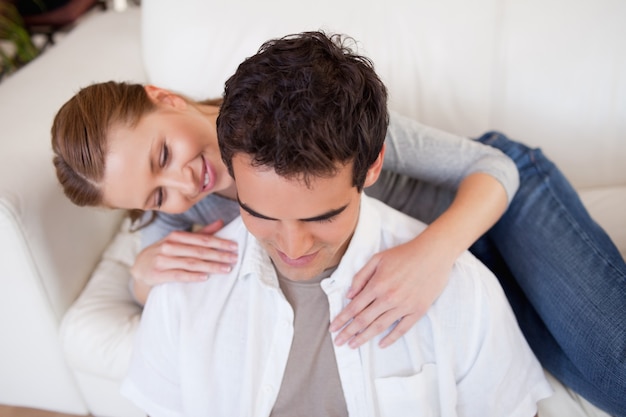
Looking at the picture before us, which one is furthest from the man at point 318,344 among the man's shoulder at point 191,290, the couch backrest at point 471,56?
the couch backrest at point 471,56

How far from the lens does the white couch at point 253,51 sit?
4.08 ft

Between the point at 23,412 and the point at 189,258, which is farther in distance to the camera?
the point at 23,412

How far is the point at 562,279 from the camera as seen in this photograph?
110 centimetres

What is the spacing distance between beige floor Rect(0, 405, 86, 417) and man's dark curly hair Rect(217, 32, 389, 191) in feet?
3.60

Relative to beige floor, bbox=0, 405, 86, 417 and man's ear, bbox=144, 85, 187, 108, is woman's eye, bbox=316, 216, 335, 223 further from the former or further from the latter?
beige floor, bbox=0, 405, 86, 417

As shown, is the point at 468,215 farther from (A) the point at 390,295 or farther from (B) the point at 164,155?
(B) the point at 164,155

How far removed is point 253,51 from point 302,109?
0.82 m

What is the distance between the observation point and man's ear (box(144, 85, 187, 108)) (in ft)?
3.76

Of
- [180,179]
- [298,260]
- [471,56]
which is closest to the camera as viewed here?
[298,260]

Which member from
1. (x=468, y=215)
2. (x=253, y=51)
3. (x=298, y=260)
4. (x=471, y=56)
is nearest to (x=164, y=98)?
(x=253, y=51)

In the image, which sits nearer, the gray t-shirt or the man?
the man

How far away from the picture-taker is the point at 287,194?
0.73 meters

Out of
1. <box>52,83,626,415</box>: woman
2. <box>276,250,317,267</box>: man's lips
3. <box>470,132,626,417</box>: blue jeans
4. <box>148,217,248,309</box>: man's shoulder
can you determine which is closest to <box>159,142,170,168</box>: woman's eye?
<box>52,83,626,415</box>: woman

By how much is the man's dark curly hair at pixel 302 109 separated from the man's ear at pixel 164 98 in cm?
44
